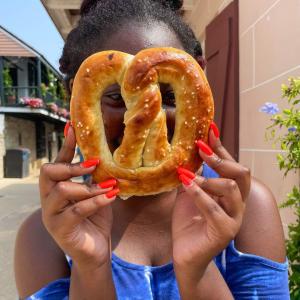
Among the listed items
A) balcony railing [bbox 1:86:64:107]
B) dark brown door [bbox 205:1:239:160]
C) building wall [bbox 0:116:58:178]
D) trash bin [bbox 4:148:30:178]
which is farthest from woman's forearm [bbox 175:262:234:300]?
balcony railing [bbox 1:86:64:107]

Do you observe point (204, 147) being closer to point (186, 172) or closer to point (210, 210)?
point (186, 172)

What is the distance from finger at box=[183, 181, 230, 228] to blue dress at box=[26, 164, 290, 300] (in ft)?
1.11

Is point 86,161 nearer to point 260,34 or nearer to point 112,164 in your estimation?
point 112,164

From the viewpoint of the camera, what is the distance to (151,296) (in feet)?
4.37

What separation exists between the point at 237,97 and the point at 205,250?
2.88 meters

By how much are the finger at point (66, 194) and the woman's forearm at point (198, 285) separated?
37 cm

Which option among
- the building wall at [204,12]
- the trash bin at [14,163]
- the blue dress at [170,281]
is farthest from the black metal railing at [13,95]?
the blue dress at [170,281]

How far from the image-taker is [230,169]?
3.64ft

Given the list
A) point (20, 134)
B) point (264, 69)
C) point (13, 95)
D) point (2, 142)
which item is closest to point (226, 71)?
point (264, 69)

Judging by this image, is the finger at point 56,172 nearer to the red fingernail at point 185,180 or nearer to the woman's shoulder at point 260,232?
the red fingernail at point 185,180

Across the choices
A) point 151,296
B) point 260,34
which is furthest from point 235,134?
point 151,296

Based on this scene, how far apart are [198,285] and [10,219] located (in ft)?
24.8

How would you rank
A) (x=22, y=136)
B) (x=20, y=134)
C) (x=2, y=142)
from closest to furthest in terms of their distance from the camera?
(x=2, y=142) < (x=20, y=134) < (x=22, y=136)

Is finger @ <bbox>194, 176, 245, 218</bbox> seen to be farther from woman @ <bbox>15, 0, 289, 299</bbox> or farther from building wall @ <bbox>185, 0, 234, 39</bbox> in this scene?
building wall @ <bbox>185, 0, 234, 39</bbox>
